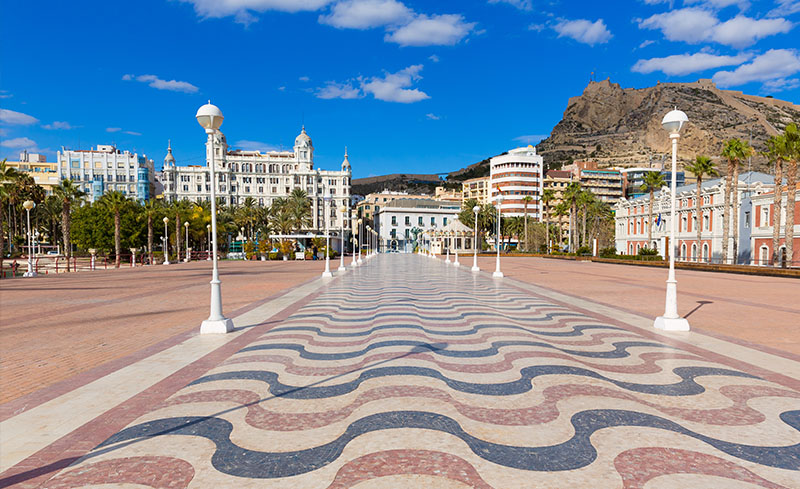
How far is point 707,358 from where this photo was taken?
6531 millimetres

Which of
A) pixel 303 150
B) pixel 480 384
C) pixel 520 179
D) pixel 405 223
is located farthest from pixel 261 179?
pixel 480 384

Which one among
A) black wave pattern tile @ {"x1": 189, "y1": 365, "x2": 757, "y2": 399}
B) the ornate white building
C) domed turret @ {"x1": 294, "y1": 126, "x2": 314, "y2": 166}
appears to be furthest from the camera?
domed turret @ {"x1": 294, "y1": 126, "x2": 314, "y2": 166}

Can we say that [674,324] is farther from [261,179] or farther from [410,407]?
[261,179]

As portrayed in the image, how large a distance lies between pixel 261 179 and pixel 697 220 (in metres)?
88.1

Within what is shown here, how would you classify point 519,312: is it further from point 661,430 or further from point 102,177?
point 102,177

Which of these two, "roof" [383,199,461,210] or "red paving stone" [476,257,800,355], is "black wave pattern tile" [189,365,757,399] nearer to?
"red paving stone" [476,257,800,355]

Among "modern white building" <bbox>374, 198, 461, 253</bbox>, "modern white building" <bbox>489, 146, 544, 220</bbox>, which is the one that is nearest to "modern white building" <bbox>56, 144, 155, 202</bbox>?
"modern white building" <bbox>374, 198, 461, 253</bbox>

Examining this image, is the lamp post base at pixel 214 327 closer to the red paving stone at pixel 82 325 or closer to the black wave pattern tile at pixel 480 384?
the red paving stone at pixel 82 325

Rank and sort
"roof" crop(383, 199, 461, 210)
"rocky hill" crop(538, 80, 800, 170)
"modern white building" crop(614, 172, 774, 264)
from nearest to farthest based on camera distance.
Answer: "modern white building" crop(614, 172, 774, 264)
"roof" crop(383, 199, 461, 210)
"rocky hill" crop(538, 80, 800, 170)

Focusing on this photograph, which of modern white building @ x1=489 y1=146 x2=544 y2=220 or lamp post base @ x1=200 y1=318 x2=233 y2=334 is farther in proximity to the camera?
modern white building @ x1=489 y1=146 x2=544 y2=220

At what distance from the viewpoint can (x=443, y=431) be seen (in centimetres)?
392

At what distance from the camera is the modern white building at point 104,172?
10362 centimetres

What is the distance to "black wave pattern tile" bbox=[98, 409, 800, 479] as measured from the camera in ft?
11.0

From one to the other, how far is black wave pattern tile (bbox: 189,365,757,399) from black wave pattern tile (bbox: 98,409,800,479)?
2.79 ft
